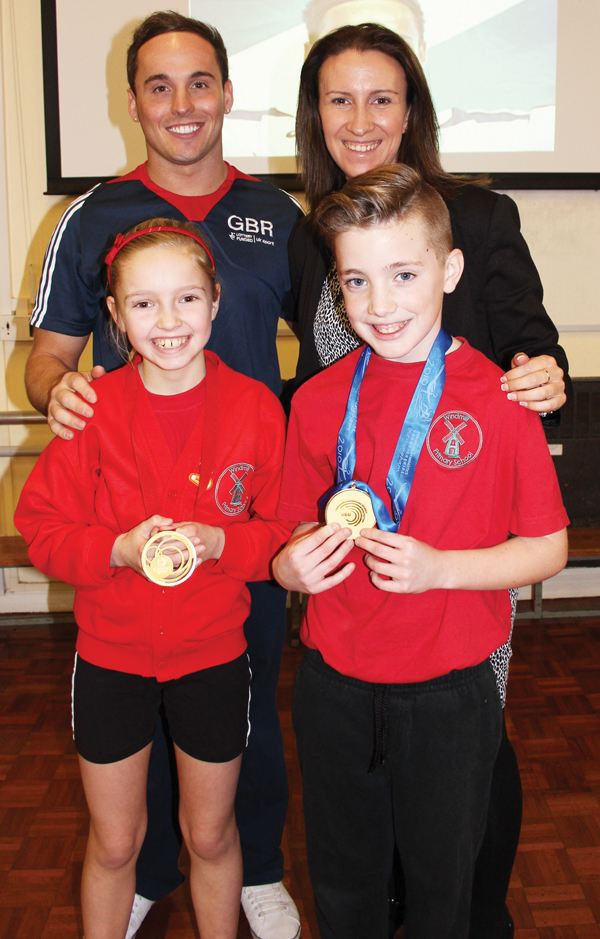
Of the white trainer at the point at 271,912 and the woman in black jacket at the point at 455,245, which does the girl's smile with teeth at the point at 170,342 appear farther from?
the white trainer at the point at 271,912

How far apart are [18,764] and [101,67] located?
10.9 feet

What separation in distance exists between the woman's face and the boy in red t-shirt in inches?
13.2

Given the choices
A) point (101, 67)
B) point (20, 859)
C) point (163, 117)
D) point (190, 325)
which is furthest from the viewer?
point (101, 67)

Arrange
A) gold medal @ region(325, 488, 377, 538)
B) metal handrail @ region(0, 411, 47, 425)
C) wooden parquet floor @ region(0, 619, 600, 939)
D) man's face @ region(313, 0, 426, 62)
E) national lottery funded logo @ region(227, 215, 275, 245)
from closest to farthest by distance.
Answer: gold medal @ region(325, 488, 377, 538), national lottery funded logo @ region(227, 215, 275, 245), wooden parquet floor @ region(0, 619, 600, 939), metal handrail @ region(0, 411, 47, 425), man's face @ region(313, 0, 426, 62)

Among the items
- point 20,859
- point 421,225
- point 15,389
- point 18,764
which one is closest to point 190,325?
point 421,225

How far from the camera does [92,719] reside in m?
1.56

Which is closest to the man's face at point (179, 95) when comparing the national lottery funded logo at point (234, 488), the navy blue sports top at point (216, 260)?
the navy blue sports top at point (216, 260)

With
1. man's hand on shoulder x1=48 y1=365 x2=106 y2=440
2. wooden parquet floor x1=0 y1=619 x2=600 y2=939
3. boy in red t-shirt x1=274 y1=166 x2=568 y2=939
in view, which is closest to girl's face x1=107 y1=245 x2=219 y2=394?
man's hand on shoulder x1=48 y1=365 x2=106 y2=440

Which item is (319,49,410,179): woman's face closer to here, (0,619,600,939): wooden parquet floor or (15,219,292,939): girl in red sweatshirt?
(15,219,292,939): girl in red sweatshirt

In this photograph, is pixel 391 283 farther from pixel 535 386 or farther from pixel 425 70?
pixel 425 70

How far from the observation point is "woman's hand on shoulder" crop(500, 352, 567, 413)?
1330 millimetres

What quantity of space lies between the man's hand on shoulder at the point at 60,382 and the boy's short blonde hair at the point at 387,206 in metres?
0.63

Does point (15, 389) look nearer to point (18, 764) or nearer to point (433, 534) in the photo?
point (18, 764)

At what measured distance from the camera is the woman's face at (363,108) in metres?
1.62
